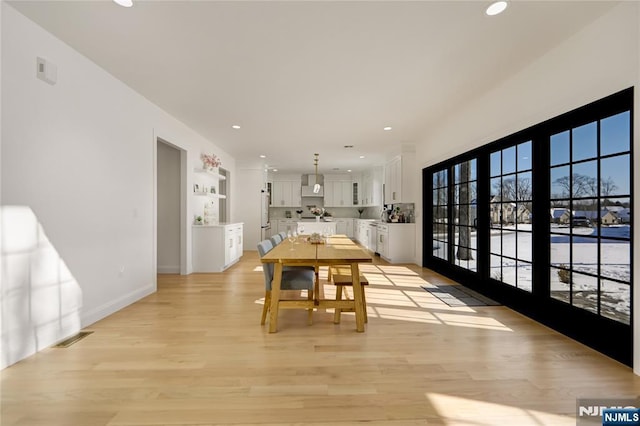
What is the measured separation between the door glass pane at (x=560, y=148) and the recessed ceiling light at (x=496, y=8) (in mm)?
1316

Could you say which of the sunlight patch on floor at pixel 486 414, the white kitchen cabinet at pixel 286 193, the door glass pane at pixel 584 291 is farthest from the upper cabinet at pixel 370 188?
the sunlight patch on floor at pixel 486 414

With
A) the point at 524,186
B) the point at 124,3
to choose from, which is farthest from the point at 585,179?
the point at 124,3

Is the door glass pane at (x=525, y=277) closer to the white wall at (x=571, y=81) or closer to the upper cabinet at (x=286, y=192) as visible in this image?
the white wall at (x=571, y=81)

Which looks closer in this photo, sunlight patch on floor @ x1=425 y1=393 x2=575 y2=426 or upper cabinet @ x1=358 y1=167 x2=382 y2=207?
sunlight patch on floor @ x1=425 y1=393 x2=575 y2=426

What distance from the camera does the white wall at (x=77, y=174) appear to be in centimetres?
224

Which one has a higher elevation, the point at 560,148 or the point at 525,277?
the point at 560,148

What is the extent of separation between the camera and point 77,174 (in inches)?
110

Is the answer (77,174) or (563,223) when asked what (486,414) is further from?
(77,174)

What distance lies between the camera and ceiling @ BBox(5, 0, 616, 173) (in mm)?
2182

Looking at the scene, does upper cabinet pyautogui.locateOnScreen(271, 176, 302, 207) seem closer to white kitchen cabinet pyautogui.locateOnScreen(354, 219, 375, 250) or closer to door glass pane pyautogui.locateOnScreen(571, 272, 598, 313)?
white kitchen cabinet pyautogui.locateOnScreen(354, 219, 375, 250)

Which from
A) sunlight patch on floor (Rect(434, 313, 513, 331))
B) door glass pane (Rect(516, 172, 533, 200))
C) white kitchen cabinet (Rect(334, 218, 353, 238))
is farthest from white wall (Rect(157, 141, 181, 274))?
white kitchen cabinet (Rect(334, 218, 353, 238))

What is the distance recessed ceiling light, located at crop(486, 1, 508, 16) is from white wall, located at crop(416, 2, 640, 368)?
0.83 m

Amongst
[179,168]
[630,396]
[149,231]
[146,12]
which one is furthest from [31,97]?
[630,396]

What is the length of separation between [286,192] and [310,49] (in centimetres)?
847
